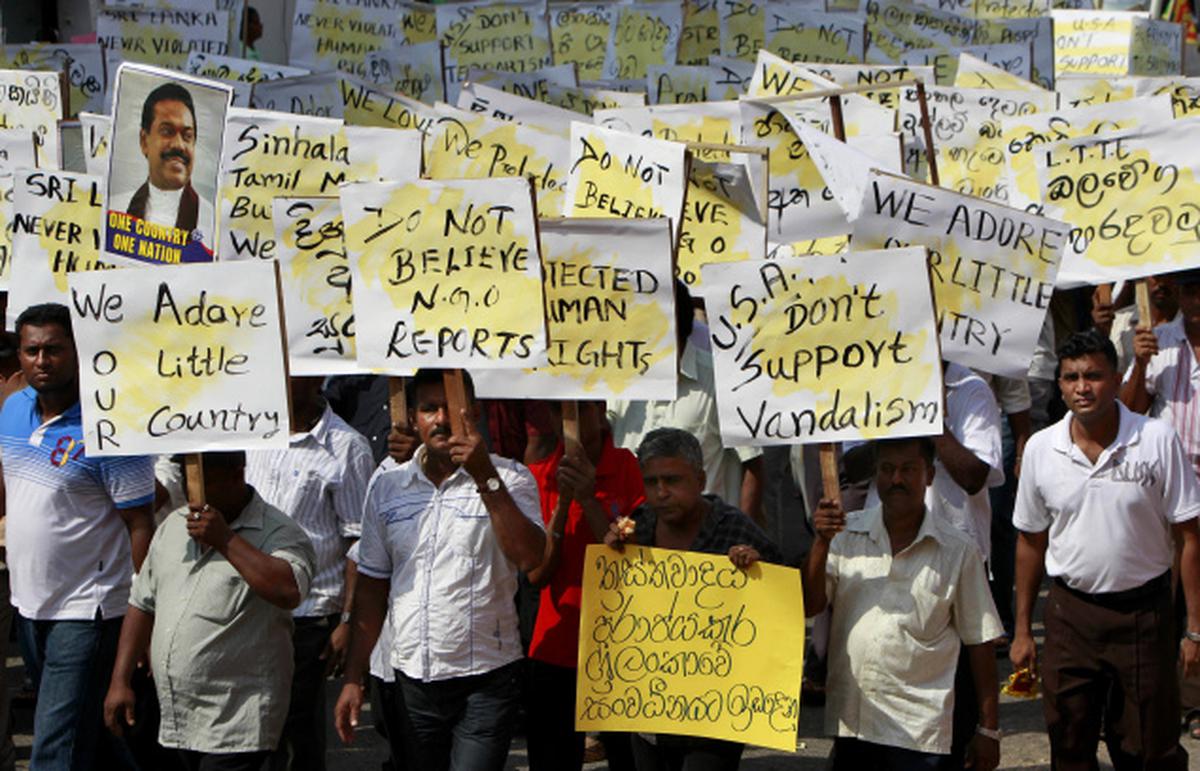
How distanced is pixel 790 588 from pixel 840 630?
26 cm

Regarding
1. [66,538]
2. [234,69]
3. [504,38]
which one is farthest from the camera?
[504,38]

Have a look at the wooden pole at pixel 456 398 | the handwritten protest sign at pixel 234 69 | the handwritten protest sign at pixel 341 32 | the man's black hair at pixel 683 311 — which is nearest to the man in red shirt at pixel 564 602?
the wooden pole at pixel 456 398

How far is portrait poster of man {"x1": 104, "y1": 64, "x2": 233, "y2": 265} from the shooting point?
305 inches

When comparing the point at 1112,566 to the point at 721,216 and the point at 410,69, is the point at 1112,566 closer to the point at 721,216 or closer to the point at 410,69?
the point at 721,216

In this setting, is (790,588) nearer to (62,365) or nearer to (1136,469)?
(1136,469)

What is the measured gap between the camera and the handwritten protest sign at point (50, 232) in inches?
331

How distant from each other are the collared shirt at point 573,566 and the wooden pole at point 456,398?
0.63m

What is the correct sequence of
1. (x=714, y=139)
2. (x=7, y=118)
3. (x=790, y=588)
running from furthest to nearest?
(x=7, y=118) → (x=714, y=139) → (x=790, y=588)

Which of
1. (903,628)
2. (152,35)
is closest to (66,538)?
(903,628)

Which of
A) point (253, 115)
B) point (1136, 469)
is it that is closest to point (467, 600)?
point (1136, 469)

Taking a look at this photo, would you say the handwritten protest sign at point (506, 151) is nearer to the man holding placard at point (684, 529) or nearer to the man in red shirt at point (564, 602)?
the man in red shirt at point (564, 602)

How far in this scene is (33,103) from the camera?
33.6 ft

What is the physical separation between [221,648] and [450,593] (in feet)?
2.40

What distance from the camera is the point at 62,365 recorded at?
22.4ft
